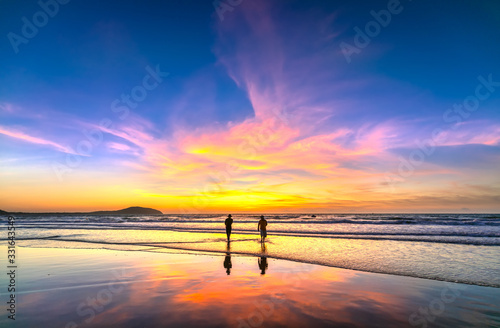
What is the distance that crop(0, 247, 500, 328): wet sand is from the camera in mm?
6445

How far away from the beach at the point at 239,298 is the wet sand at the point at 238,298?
0.08 ft

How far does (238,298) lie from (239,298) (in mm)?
30

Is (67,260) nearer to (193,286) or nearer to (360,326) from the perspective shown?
(193,286)

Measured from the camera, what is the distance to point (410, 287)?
949 centimetres

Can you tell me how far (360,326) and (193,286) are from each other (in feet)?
18.2

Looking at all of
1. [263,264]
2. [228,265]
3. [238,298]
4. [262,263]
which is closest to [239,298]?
[238,298]

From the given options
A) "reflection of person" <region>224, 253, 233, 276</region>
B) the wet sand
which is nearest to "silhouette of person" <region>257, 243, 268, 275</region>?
the wet sand

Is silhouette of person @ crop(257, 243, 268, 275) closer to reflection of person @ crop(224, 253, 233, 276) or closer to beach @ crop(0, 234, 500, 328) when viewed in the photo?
beach @ crop(0, 234, 500, 328)

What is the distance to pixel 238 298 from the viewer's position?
26.1ft

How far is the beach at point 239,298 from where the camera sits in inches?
254

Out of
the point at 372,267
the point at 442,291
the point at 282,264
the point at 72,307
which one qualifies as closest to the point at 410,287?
the point at 442,291

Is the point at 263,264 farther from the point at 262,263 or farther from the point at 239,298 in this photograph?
the point at 239,298

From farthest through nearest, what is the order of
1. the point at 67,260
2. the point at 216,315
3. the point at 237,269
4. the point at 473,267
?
1. the point at 67,260
2. the point at 473,267
3. the point at 237,269
4. the point at 216,315

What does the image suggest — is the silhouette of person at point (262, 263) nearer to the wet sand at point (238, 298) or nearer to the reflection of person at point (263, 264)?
the reflection of person at point (263, 264)
